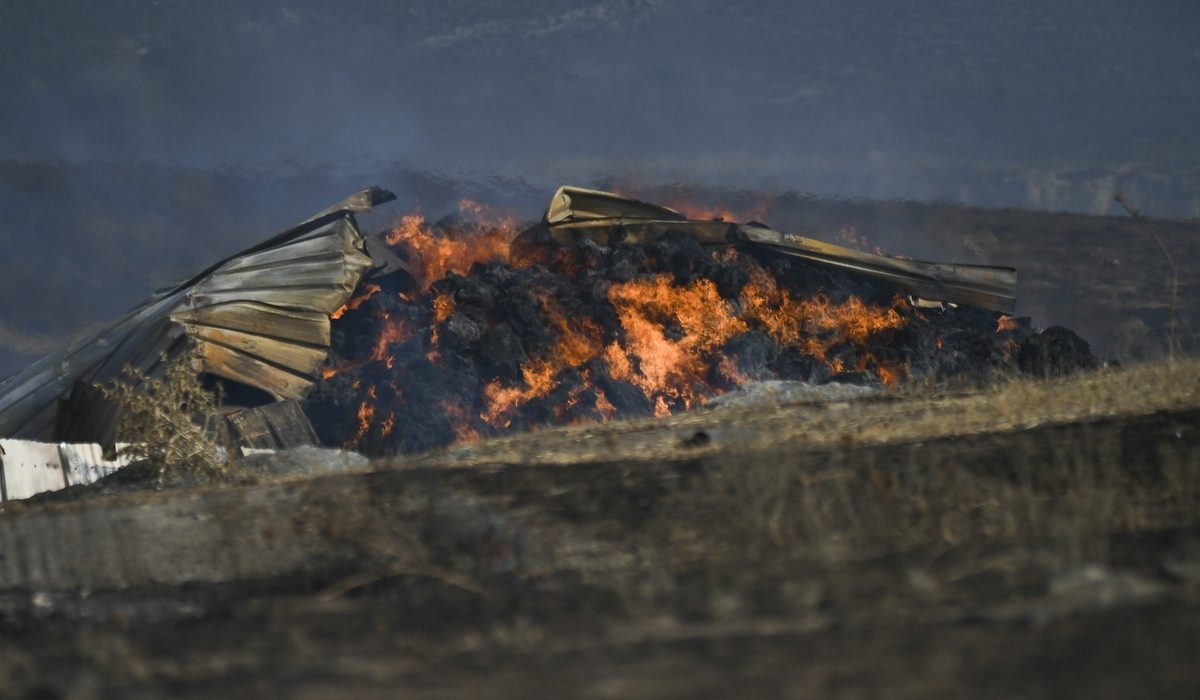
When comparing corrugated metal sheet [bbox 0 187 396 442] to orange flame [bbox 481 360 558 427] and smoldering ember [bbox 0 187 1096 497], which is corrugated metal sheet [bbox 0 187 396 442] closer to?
smoldering ember [bbox 0 187 1096 497]

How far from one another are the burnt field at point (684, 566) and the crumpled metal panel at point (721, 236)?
9812 millimetres

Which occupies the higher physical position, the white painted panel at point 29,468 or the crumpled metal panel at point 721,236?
the crumpled metal panel at point 721,236

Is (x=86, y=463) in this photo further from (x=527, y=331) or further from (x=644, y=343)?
(x=644, y=343)

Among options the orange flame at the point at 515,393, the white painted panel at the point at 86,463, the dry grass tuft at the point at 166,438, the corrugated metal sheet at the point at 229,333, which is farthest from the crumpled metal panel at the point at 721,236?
the dry grass tuft at the point at 166,438

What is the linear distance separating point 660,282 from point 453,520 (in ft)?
44.1

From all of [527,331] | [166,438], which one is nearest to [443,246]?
[527,331]

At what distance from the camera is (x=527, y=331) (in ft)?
60.0

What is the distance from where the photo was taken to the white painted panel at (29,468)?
12.1 metres

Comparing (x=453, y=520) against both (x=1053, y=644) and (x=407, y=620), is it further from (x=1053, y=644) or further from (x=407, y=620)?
(x=1053, y=644)

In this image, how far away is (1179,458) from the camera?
19.5 feet

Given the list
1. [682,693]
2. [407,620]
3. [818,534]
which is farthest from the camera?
[818,534]

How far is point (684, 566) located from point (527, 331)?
13.7 metres

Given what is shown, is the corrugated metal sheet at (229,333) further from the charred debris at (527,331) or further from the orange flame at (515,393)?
the orange flame at (515,393)

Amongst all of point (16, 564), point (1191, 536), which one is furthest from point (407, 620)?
point (16, 564)
